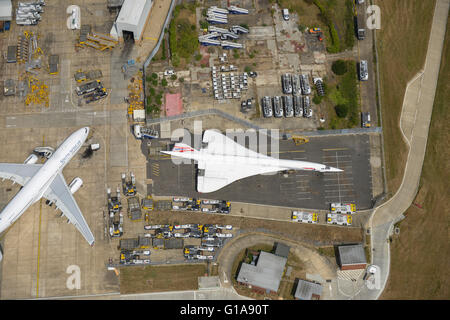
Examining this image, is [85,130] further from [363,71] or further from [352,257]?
[363,71]

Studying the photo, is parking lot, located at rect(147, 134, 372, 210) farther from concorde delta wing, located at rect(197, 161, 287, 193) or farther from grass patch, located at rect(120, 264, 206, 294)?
grass patch, located at rect(120, 264, 206, 294)

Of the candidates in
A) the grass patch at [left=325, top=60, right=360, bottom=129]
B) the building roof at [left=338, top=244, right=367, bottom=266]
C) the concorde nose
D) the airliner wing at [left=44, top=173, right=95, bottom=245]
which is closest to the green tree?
the grass patch at [left=325, top=60, right=360, bottom=129]

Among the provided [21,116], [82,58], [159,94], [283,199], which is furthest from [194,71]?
[21,116]

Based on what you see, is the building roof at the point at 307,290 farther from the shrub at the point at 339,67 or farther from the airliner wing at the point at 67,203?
the shrub at the point at 339,67

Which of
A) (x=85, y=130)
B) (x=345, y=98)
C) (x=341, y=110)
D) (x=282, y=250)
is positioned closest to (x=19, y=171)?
(x=85, y=130)

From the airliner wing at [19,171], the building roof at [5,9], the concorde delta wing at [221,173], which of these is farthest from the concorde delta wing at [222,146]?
the building roof at [5,9]

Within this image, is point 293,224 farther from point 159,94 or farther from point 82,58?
point 82,58
